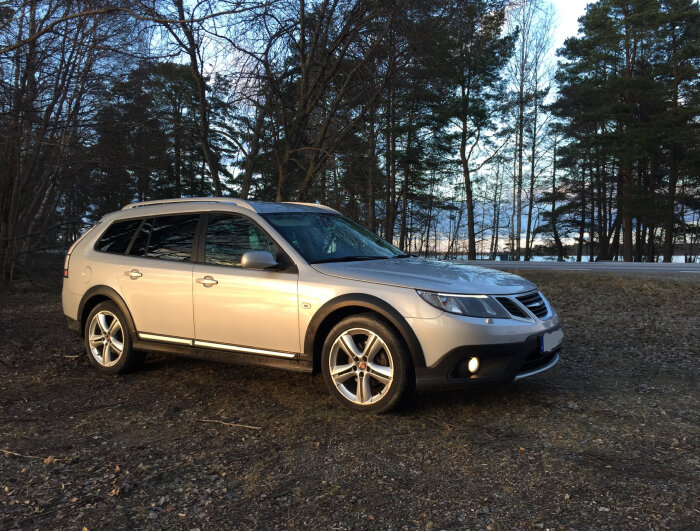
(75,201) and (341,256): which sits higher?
(75,201)

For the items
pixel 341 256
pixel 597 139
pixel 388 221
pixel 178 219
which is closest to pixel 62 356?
pixel 178 219

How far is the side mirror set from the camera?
14.1 feet

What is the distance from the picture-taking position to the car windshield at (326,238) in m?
4.65

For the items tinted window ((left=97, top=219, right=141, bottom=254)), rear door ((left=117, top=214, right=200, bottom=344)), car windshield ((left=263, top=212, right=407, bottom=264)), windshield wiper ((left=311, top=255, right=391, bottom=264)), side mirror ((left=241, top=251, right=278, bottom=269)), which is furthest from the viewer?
tinted window ((left=97, top=219, right=141, bottom=254))

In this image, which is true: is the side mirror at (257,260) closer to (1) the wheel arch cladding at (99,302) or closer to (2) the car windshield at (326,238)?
(2) the car windshield at (326,238)

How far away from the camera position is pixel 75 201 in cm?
2119

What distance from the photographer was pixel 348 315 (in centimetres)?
422

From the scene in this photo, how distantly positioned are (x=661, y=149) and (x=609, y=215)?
11.4 metres

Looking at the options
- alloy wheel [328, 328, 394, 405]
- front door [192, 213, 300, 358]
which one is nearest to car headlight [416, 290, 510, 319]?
alloy wheel [328, 328, 394, 405]

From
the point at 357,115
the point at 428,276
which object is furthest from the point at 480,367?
the point at 357,115

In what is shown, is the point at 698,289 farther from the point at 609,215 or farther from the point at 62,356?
the point at 609,215

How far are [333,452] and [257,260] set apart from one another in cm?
165

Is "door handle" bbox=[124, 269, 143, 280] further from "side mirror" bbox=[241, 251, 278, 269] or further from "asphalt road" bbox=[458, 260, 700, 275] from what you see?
"asphalt road" bbox=[458, 260, 700, 275]

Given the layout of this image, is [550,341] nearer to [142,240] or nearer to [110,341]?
[142,240]
